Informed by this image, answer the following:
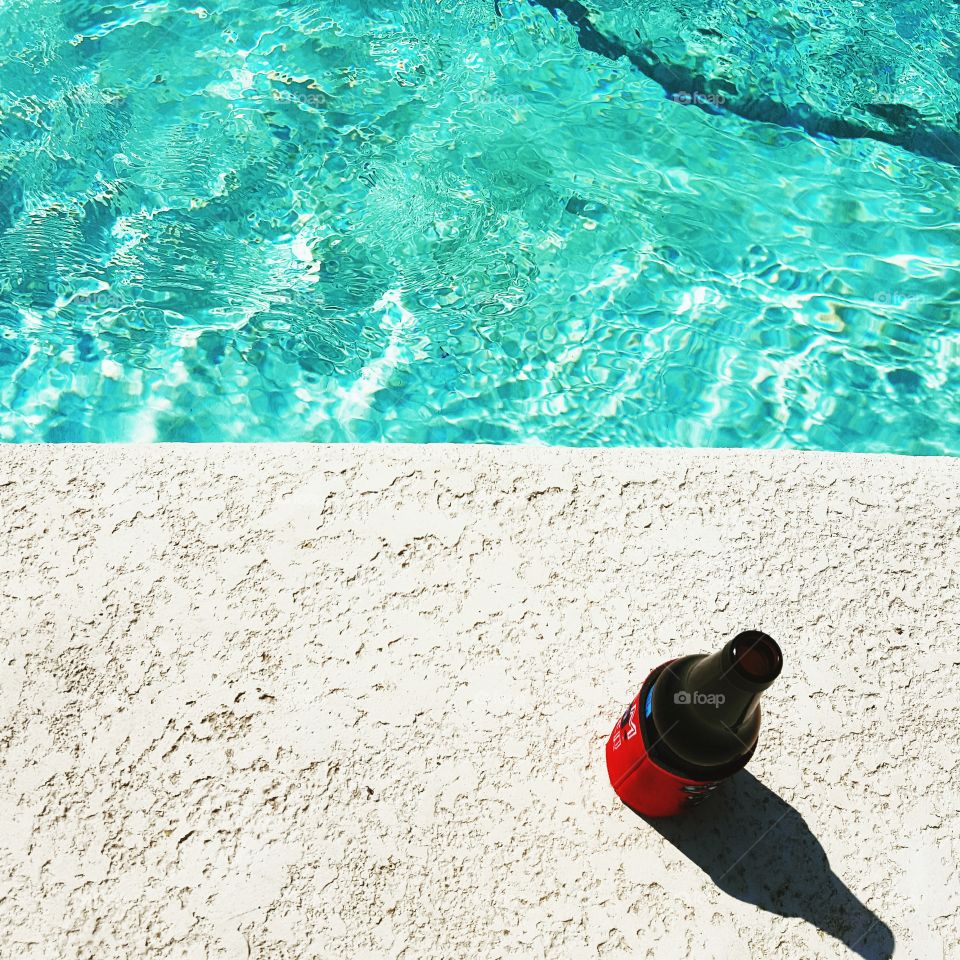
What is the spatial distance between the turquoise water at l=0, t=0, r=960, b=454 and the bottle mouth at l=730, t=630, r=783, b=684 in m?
2.06

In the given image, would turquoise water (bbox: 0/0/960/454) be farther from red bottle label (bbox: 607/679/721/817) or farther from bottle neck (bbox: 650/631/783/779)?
bottle neck (bbox: 650/631/783/779)

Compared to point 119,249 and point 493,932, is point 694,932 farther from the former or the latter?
point 119,249

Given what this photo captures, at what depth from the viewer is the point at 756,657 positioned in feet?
3.79

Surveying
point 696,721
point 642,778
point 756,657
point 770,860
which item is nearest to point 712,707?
point 696,721

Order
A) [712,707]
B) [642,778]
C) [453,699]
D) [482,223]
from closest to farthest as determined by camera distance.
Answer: [712,707] → [642,778] → [453,699] → [482,223]

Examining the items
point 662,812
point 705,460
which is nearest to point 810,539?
point 705,460

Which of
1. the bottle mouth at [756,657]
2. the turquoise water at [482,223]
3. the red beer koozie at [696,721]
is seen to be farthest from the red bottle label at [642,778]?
the turquoise water at [482,223]

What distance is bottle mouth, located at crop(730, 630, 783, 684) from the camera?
3.75 feet

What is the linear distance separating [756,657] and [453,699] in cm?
75

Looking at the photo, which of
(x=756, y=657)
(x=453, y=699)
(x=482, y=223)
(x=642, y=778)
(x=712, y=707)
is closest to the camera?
(x=756, y=657)

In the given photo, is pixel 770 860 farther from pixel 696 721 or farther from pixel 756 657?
pixel 756 657

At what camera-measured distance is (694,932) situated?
5.01ft

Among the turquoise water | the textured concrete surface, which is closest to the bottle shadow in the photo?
A: the textured concrete surface

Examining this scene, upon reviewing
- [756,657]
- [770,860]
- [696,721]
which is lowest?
[770,860]
